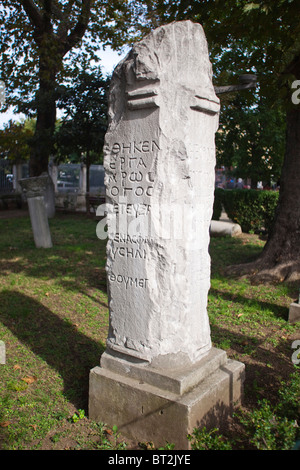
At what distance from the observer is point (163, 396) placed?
2969 mm

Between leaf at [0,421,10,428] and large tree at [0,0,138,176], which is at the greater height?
large tree at [0,0,138,176]

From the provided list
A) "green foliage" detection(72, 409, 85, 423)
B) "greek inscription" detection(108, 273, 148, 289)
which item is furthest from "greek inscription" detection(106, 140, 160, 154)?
"green foliage" detection(72, 409, 85, 423)

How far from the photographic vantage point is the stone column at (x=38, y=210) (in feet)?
31.6

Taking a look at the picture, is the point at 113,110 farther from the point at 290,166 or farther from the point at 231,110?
the point at 231,110

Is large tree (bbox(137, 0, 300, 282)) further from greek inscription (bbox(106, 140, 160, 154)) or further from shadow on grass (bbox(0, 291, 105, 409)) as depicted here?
greek inscription (bbox(106, 140, 160, 154))

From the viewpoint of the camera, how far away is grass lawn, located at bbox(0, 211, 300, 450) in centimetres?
327

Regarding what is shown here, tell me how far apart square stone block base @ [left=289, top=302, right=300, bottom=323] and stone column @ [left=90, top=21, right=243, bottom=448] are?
2.31 meters

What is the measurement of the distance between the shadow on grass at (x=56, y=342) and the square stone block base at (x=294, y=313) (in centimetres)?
250

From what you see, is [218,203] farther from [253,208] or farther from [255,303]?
[255,303]

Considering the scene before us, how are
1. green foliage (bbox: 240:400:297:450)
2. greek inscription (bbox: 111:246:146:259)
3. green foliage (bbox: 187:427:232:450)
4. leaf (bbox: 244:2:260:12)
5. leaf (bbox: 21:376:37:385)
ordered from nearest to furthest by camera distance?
green foliage (bbox: 240:400:297:450), green foliage (bbox: 187:427:232:450), greek inscription (bbox: 111:246:146:259), leaf (bbox: 21:376:37:385), leaf (bbox: 244:2:260:12)

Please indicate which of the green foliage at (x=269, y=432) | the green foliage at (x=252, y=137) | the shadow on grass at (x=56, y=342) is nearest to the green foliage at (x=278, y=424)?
the green foliage at (x=269, y=432)

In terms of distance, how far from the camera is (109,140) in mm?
3240

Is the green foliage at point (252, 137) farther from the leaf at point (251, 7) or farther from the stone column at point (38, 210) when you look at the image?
the leaf at point (251, 7)
